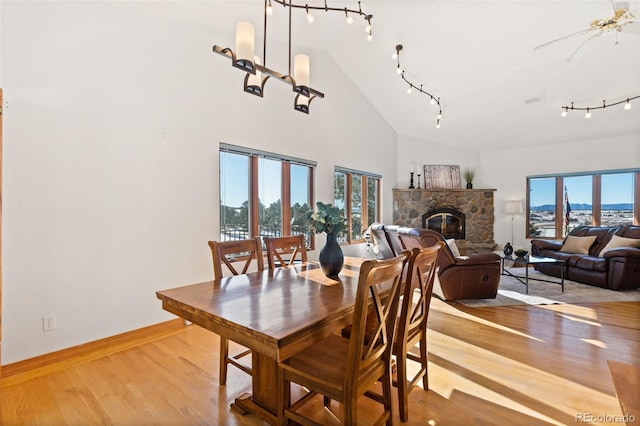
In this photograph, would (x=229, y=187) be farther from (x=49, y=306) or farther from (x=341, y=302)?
(x=341, y=302)

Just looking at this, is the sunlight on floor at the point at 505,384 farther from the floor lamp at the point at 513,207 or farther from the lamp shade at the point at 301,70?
the floor lamp at the point at 513,207

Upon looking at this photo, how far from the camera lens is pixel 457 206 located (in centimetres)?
700

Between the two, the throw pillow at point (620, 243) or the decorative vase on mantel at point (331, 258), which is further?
the throw pillow at point (620, 243)

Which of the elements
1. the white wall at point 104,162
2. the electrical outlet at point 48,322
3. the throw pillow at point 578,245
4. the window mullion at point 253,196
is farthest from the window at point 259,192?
the throw pillow at point 578,245

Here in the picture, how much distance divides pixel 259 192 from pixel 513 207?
18.9 ft

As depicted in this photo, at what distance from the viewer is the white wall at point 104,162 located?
7.22 feet

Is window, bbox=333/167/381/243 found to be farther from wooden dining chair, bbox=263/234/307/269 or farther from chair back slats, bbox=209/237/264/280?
chair back slats, bbox=209/237/264/280

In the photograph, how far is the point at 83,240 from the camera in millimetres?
2473

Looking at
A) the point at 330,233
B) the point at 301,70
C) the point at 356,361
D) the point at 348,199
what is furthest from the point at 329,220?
the point at 348,199

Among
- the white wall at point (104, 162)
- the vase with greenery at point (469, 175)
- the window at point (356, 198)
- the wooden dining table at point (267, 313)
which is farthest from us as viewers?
the vase with greenery at point (469, 175)

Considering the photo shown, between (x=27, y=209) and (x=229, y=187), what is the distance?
1.79 metres

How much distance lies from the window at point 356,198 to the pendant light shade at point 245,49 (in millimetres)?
3601

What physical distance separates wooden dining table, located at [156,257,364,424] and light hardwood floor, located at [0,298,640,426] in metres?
0.35

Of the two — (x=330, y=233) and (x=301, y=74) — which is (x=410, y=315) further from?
(x=301, y=74)
